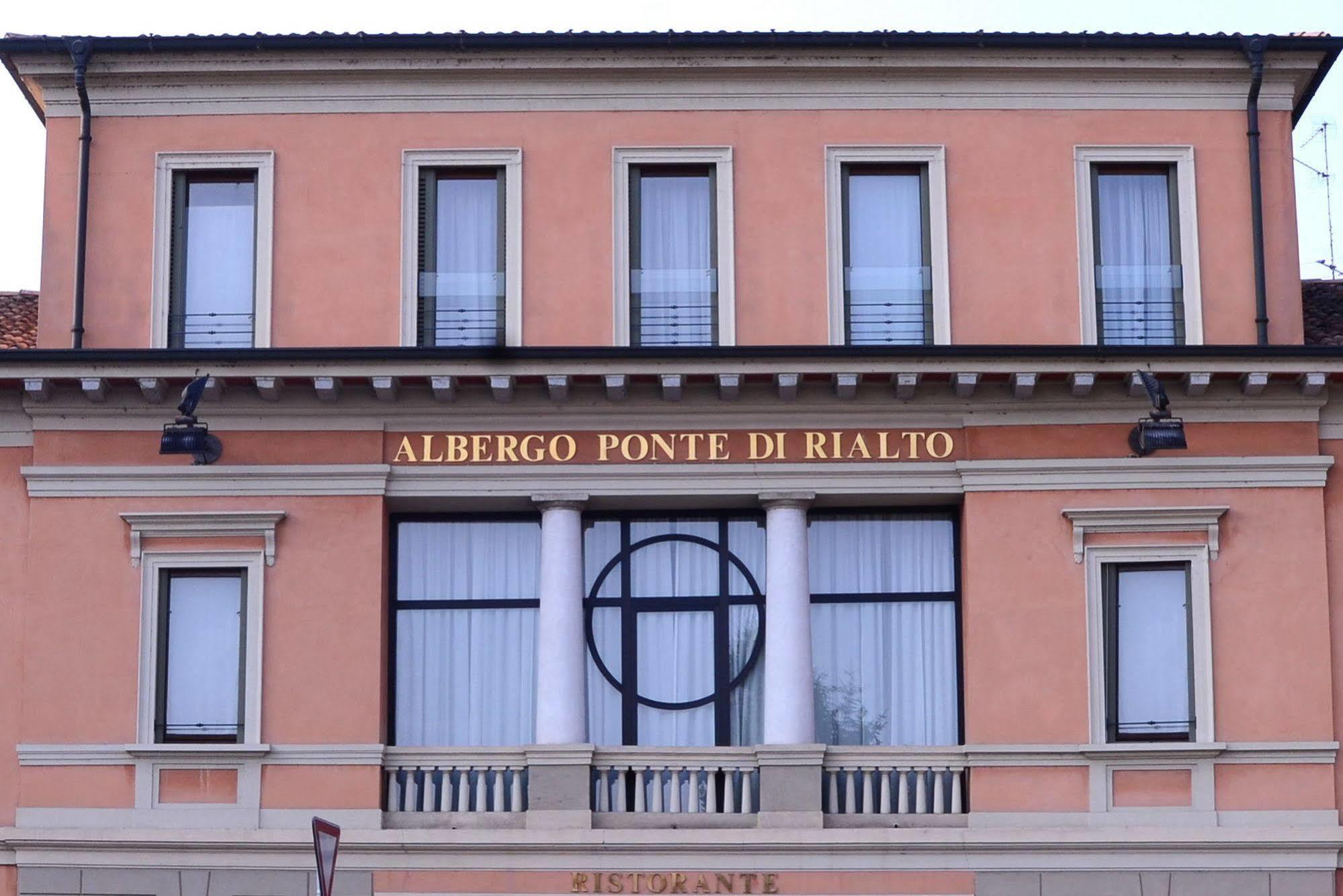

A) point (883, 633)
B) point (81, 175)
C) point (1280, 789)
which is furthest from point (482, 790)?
point (1280, 789)

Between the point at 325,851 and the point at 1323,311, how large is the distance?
15.4 meters

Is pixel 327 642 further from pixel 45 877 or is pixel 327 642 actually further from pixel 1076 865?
pixel 1076 865

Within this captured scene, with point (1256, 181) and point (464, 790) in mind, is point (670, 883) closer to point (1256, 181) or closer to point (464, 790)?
point (464, 790)

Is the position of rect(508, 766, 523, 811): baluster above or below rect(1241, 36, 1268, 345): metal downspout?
below

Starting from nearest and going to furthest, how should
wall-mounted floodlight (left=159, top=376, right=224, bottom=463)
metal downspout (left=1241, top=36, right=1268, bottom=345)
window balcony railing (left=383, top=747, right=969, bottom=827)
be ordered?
1. wall-mounted floodlight (left=159, top=376, right=224, bottom=463)
2. window balcony railing (left=383, top=747, right=969, bottom=827)
3. metal downspout (left=1241, top=36, right=1268, bottom=345)

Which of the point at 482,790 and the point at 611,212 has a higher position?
the point at 611,212

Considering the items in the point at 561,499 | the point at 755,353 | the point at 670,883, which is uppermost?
the point at 755,353

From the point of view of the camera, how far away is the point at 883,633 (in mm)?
27172

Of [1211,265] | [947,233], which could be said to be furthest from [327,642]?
[1211,265]

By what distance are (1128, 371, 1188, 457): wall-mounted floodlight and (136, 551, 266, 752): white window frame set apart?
1032 cm

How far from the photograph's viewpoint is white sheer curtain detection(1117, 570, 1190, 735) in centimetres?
2612

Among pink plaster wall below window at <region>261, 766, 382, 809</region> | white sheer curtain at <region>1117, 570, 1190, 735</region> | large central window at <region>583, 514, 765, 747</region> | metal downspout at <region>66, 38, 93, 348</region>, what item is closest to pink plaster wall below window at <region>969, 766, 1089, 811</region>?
white sheer curtain at <region>1117, 570, 1190, 735</region>

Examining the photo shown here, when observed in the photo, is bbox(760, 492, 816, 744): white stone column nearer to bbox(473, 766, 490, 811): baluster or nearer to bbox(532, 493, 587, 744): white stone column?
bbox(532, 493, 587, 744): white stone column

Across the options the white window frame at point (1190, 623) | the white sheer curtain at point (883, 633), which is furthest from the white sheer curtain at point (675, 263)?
the white window frame at point (1190, 623)
